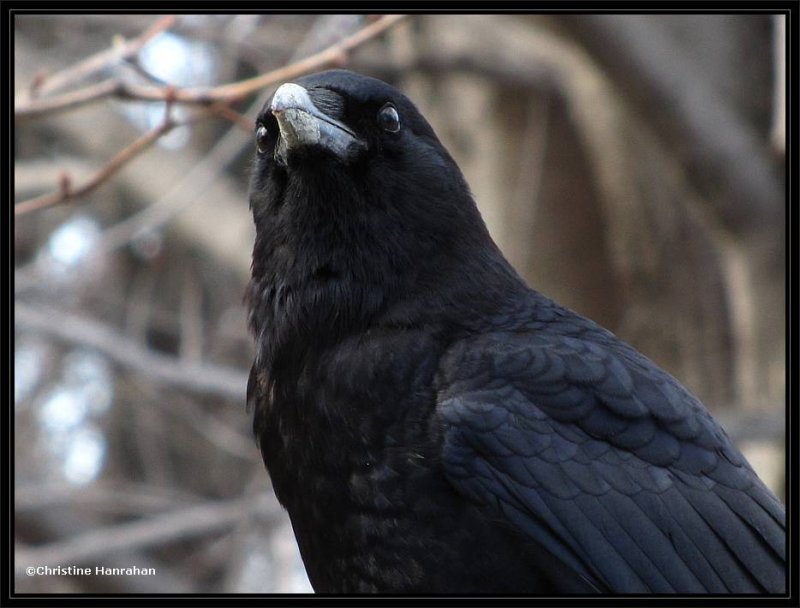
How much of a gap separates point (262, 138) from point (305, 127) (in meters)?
0.33

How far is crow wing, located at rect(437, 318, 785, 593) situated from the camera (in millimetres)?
3416

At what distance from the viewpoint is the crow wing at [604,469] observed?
342cm

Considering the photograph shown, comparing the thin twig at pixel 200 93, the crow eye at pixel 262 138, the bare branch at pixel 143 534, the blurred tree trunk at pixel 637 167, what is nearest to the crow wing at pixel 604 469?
the crow eye at pixel 262 138

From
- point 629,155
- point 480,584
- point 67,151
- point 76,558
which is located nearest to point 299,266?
point 480,584

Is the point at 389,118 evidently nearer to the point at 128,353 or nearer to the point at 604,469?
the point at 604,469

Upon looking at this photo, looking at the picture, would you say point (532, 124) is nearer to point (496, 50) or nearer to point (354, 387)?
point (496, 50)

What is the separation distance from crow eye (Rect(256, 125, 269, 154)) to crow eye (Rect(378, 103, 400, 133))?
0.38m

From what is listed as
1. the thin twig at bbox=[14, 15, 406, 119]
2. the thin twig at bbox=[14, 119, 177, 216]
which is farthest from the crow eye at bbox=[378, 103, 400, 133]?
the thin twig at bbox=[14, 119, 177, 216]

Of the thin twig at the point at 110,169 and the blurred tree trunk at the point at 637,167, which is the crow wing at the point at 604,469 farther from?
the blurred tree trunk at the point at 637,167

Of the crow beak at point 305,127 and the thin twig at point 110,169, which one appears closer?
the crow beak at point 305,127

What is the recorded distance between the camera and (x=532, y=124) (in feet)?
27.5

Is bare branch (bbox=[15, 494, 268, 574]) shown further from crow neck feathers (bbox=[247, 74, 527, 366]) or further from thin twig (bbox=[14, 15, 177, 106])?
crow neck feathers (bbox=[247, 74, 527, 366])

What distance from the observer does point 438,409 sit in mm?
3451

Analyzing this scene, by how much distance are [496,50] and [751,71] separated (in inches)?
65.0
